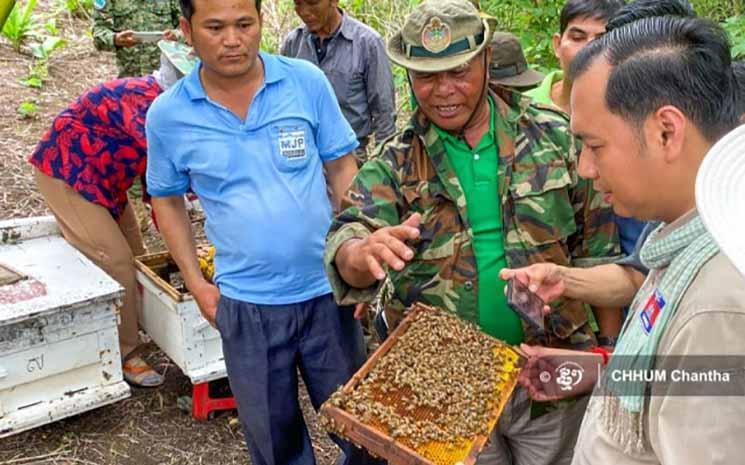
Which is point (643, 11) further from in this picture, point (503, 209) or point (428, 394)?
point (428, 394)

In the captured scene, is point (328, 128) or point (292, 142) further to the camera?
point (328, 128)

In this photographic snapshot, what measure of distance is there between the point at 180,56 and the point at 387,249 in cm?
239

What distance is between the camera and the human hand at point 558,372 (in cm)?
235

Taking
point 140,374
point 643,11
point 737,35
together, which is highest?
point 643,11

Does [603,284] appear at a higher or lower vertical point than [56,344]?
higher

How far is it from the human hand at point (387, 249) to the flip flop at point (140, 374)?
2.86 m

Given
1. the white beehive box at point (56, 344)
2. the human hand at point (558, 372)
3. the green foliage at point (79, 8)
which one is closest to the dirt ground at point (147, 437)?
the white beehive box at point (56, 344)

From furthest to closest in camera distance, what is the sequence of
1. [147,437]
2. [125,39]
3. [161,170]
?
[125,39], [147,437], [161,170]

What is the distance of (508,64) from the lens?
405cm

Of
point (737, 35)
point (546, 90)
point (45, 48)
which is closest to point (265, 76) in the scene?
point (546, 90)

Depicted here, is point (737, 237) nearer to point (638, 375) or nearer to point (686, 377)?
point (686, 377)

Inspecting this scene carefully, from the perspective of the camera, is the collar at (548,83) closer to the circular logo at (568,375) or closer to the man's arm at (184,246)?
the circular logo at (568,375)

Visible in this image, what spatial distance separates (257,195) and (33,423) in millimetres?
1879

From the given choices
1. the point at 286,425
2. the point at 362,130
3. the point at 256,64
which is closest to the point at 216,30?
the point at 256,64
